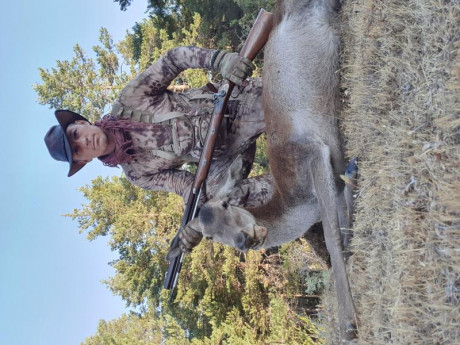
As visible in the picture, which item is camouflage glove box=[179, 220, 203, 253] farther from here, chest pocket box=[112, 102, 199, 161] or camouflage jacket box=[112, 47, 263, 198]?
chest pocket box=[112, 102, 199, 161]

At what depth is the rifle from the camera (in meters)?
4.09

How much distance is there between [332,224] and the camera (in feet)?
11.4

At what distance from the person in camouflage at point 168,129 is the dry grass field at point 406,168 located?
115 centimetres

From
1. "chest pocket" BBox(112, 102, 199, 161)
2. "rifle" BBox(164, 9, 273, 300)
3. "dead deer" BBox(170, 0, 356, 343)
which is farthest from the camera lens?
"chest pocket" BBox(112, 102, 199, 161)

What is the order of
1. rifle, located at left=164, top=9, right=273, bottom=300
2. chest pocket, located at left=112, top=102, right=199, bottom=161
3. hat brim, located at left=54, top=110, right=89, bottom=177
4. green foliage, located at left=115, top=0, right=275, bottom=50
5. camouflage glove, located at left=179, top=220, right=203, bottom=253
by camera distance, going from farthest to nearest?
green foliage, located at left=115, top=0, right=275, bottom=50 → chest pocket, located at left=112, top=102, right=199, bottom=161 → rifle, located at left=164, top=9, right=273, bottom=300 → hat brim, located at left=54, top=110, right=89, bottom=177 → camouflage glove, located at left=179, top=220, right=203, bottom=253

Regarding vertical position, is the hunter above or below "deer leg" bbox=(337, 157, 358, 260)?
above

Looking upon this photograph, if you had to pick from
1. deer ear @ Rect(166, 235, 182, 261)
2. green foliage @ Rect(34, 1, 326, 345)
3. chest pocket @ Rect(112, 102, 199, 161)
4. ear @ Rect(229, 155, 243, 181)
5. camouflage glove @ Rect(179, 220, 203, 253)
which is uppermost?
chest pocket @ Rect(112, 102, 199, 161)

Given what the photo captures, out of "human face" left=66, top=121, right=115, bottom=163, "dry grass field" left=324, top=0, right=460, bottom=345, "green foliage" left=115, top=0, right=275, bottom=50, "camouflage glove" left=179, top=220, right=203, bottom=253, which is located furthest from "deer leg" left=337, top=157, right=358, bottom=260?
"green foliage" left=115, top=0, right=275, bottom=50

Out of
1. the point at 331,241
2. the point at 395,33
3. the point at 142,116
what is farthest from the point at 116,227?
the point at 395,33

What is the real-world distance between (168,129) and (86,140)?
2.72 ft

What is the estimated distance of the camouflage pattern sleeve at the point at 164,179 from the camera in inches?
175

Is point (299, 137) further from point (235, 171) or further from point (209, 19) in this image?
point (209, 19)

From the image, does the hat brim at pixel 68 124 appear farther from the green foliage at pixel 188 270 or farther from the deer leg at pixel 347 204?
the green foliage at pixel 188 270

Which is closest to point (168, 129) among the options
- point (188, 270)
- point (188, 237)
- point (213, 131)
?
point (213, 131)
